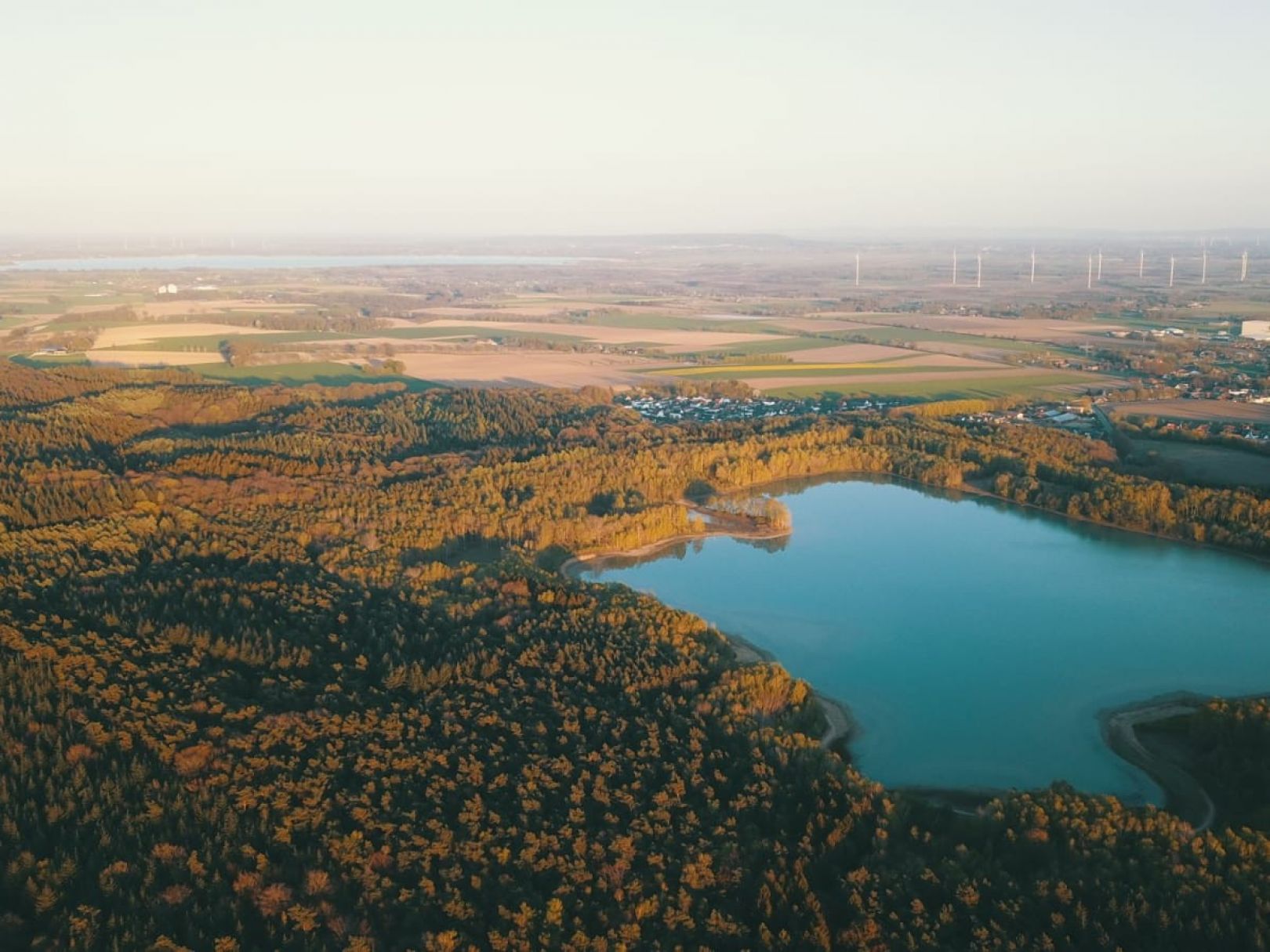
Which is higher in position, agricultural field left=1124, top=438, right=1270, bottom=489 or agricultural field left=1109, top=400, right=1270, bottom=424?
agricultural field left=1109, top=400, right=1270, bottom=424

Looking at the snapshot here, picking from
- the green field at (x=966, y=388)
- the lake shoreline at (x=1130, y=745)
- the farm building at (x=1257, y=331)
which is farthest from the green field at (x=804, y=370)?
the lake shoreline at (x=1130, y=745)

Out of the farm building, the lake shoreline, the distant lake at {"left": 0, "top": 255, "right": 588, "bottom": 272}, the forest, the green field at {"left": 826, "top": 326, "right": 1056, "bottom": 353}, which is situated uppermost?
the distant lake at {"left": 0, "top": 255, "right": 588, "bottom": 272}

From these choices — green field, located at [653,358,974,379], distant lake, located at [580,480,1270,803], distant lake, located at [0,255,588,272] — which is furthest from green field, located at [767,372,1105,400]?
distant lake, located at [0,255,588,272]

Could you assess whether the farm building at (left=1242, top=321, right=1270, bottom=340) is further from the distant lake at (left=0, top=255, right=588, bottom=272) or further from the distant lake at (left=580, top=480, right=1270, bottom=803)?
the distant lake at (left=0, top=255, right=588, bottom=272)

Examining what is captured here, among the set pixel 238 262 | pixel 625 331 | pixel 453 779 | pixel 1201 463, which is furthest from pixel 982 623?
pixel 238 262

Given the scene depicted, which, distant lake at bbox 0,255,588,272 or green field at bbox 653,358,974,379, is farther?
distant lake at bbox 0,255,588,272

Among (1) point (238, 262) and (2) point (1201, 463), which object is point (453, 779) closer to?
(2) point (1201, 463)
